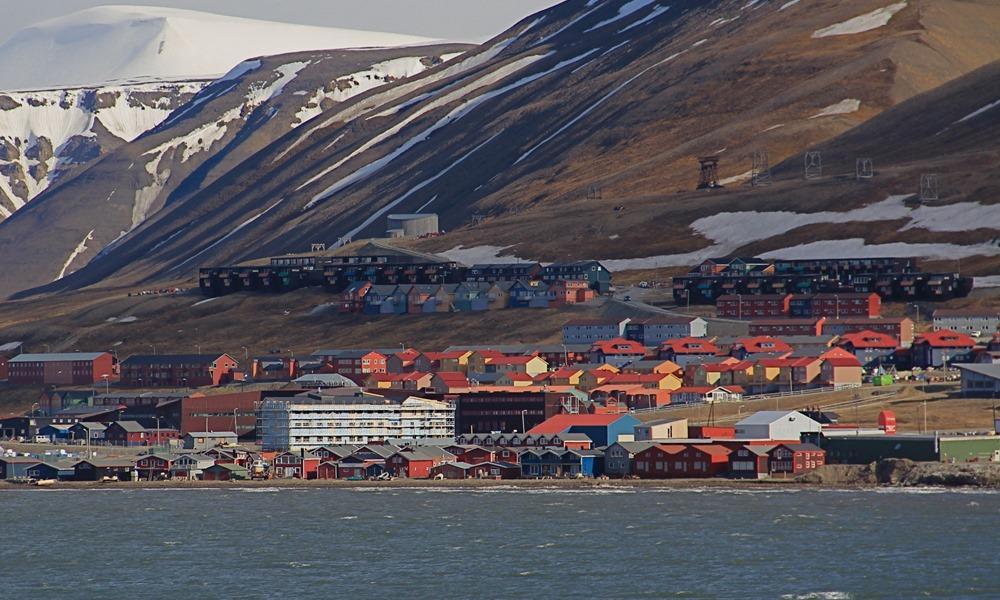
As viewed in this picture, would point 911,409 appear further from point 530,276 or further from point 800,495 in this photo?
point 530,276

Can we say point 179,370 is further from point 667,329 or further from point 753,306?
point 753,306

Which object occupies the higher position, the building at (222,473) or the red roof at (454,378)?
the red roof at (454,378)

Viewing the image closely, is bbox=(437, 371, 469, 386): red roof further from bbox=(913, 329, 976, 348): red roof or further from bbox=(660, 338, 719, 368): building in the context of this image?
bbox=(913, 329, 976, 348): red roof

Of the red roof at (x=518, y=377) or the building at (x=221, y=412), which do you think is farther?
the red roof at (x=518, y=377)

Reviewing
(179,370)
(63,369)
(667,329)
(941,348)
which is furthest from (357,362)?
(941,348)

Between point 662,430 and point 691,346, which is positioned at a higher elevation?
point 691,346

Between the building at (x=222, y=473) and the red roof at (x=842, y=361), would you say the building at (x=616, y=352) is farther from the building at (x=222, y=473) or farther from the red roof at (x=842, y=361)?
the building at (x=222, y=473)

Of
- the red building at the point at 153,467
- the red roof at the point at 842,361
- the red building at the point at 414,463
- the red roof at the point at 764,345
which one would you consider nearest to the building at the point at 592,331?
the red roof at the point at 764,345
